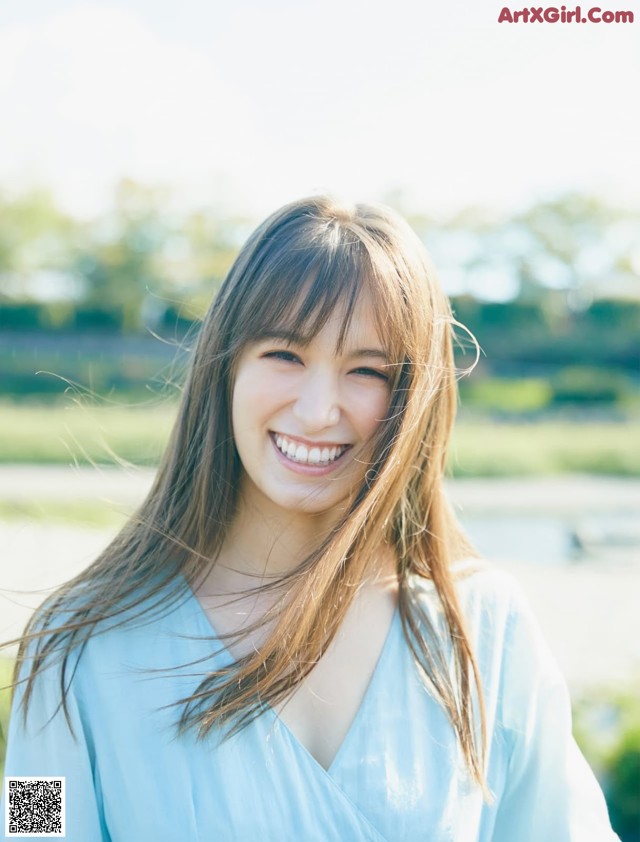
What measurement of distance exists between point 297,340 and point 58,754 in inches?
29.3

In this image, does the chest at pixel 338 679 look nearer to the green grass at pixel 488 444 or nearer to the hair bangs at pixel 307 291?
the hair bangs at pixel 307 291

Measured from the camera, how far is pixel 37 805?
1.39 metres

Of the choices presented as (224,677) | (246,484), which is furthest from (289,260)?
(224,677)

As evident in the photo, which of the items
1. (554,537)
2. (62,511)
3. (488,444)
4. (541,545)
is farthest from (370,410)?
(488,444)

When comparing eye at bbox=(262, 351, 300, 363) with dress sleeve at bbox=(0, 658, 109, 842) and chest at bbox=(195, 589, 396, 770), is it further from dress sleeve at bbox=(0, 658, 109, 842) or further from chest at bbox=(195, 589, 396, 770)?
dress sleeve at bbox=(0, 658, 109, 842)

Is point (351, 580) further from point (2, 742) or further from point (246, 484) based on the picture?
point (2, 742)

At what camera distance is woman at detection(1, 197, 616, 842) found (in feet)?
4.71

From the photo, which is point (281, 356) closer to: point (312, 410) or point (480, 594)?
point (312, 410)

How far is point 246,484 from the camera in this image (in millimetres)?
1669

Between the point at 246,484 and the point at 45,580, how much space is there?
4.64 metres

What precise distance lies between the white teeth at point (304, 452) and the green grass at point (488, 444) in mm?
10240

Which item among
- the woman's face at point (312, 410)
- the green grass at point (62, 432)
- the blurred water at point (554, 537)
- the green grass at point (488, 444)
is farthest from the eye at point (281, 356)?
the green grass at point (488, 444)

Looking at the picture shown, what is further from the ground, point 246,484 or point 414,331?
point 414,331

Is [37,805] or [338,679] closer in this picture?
[37,805]
